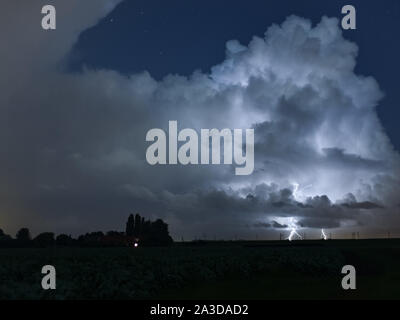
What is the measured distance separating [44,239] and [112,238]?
14872 mm

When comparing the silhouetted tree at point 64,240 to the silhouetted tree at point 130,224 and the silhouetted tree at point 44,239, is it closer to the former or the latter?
the silhouetted tree at point 44,239

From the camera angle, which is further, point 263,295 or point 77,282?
point 263,295

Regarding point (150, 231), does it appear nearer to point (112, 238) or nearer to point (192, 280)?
point (112, 238)

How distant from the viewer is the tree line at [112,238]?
3966 inches

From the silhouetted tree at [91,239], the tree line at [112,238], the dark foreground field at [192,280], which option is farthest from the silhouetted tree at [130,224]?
the dark foreground field at [192,280]

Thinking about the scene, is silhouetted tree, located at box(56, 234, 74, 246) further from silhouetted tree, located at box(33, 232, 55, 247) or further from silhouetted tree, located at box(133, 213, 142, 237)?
silhouetted tree, located at box(133, 213, 142, 237)

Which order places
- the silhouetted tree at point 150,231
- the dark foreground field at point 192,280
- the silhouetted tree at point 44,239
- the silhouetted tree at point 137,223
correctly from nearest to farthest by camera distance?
the dark foreground field at point 192,280, the silhouetted tree at point 44,239, the silhouetted tree at point 150,231, the silhouetted tree at point 137,223

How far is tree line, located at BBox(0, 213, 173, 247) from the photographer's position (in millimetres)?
100725
